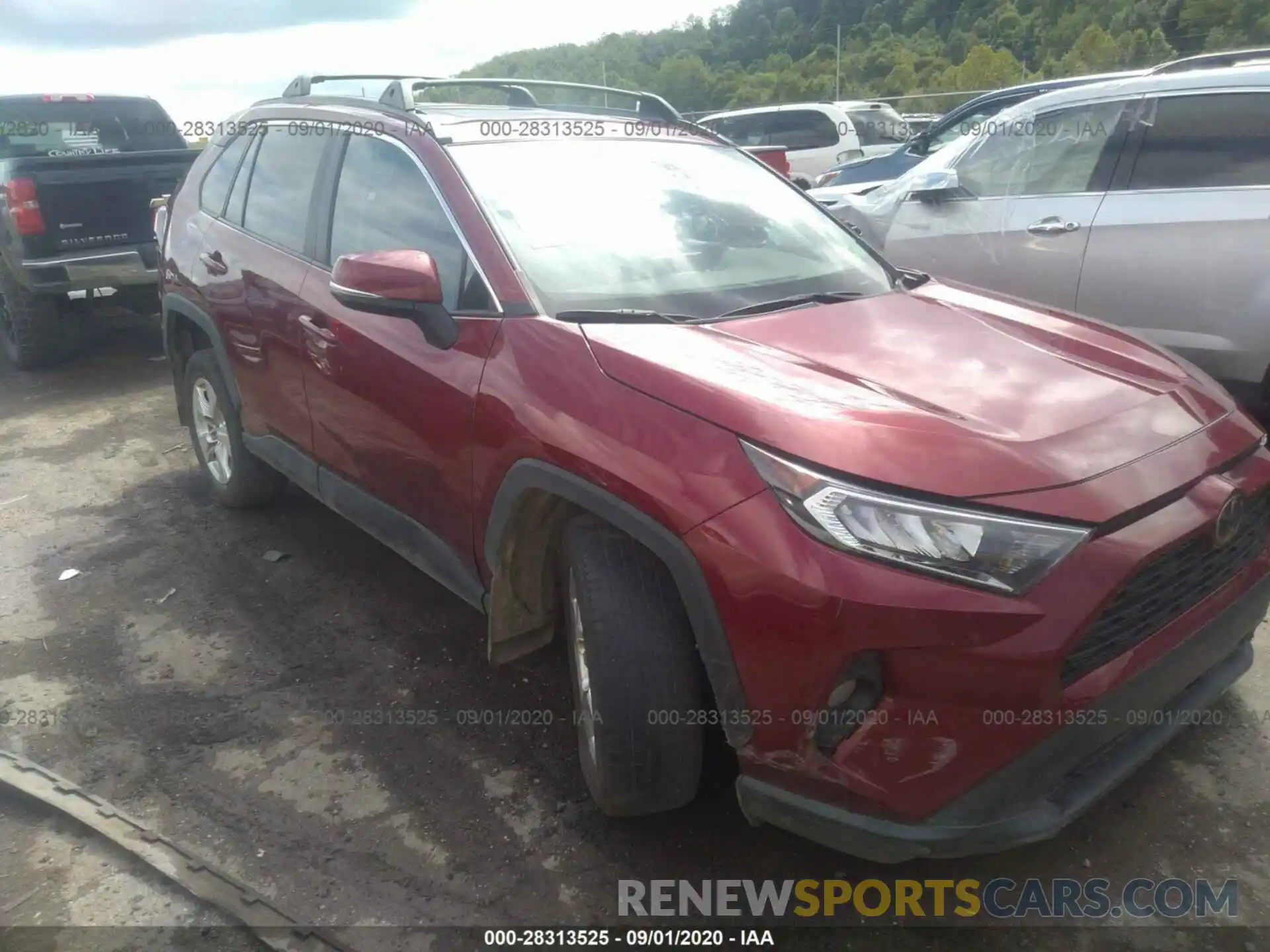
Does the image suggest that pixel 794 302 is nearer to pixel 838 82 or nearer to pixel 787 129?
pixel 787 129

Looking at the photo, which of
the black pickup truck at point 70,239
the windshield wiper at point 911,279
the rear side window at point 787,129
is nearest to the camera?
the windshield wiper at point 911,279

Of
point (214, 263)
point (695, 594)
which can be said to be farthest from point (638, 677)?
point (214, 263)

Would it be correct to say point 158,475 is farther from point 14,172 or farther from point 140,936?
point 140,936

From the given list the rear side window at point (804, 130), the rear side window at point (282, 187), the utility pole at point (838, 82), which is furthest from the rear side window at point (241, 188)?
the utility pole at point (838, 82)

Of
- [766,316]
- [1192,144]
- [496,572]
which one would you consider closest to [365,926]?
[496,572]

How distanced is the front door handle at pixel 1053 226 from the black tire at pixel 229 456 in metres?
3.70

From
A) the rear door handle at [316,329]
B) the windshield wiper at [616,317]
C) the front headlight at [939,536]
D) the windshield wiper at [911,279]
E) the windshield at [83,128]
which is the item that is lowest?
the front headlight at [939,536]

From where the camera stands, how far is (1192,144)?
4340 millimetres

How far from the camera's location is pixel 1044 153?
4953 millimetres

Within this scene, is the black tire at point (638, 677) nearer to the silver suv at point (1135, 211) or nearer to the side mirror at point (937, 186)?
the silver suv at point (1135, 211)

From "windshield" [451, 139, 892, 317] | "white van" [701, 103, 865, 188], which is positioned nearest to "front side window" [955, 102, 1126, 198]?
"windshield" [451, 139, 892, 317]

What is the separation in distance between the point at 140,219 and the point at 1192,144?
677 cm

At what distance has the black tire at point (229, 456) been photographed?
14.2ft

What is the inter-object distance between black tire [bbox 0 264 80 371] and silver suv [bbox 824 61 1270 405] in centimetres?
612
